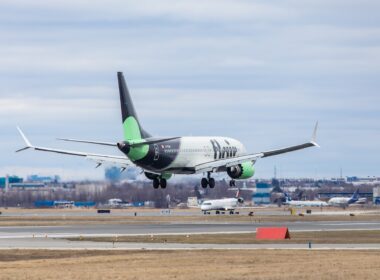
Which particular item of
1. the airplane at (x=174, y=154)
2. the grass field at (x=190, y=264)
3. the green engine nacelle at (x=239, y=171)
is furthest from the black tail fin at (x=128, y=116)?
the grass field at (x=190, y=264)

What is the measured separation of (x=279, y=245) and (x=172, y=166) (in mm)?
44707

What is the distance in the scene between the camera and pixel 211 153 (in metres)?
139

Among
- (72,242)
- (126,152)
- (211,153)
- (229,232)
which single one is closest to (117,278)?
(72,242)

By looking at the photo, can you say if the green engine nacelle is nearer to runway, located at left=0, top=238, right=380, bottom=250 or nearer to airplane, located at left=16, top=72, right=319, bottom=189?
airplane, located at left=16, top=72, right=319, bottom=189

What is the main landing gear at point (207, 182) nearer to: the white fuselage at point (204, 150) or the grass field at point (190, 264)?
the white fuselage at point (204, 150)

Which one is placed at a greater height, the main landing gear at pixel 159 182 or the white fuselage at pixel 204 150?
the white fuselage at pixel 204 150

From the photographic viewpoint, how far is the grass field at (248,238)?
9525cm

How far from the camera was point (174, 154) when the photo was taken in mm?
132875

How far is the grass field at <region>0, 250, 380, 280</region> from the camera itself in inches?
2499

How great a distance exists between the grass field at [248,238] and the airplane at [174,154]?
19459 millimetres

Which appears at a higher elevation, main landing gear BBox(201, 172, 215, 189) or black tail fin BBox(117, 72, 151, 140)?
black tail fin BBox(117, 72, 151, 140)

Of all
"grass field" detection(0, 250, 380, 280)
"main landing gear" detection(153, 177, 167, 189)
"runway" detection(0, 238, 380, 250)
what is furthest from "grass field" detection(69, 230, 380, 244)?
"main landing gear" detection(153, 177, 167, 189)

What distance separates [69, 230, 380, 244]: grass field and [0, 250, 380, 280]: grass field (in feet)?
46.8

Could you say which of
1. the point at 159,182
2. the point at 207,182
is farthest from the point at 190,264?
the point at 207,182
